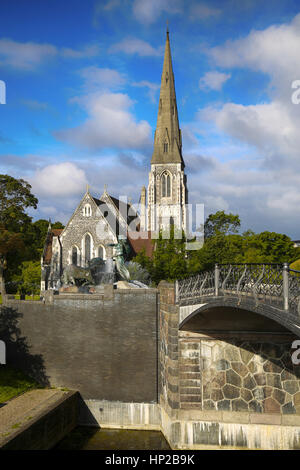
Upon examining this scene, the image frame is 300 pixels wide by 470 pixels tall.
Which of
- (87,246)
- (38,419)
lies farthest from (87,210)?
(38,419)

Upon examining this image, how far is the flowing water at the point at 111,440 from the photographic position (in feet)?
53.9

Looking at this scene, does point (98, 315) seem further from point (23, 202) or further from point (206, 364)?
point (23, 202)

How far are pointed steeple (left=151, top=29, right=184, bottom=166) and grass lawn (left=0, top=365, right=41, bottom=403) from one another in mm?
39040

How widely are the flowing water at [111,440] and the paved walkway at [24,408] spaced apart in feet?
6.20

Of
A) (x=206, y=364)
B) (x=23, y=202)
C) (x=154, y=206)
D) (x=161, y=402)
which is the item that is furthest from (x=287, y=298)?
(x=154, y=206)

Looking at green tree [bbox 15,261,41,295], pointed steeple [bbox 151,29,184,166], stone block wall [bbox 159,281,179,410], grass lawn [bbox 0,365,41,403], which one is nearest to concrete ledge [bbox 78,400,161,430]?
stone block wall [bbox 159,281,179,410]

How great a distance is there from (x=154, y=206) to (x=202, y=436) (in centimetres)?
3884

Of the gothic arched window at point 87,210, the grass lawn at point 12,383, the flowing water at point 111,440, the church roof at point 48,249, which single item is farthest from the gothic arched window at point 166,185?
the flowing water at point 111,440

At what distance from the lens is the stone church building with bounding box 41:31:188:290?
4122 cm

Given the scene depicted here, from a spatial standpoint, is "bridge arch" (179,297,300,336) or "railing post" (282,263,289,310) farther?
"railing post" (282,263,289,310)

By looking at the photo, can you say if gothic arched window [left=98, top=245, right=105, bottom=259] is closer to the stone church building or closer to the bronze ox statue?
the stone church building

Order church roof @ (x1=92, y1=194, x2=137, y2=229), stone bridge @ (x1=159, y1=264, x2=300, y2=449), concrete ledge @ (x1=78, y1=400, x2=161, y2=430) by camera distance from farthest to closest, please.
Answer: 1. church roof @ (x1=92, y1=194, x2=137, y2=229)
2. concrete ledge @ (x1=78, y1=400, x2=161, y2=430)
3. stone bridge @ (x1=159, y1=264, x2=300, y2=449)

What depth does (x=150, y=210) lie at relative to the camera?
52594 mm

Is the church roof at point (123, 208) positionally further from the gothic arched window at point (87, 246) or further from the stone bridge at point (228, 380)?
the stone bridge at point (228, 380)
